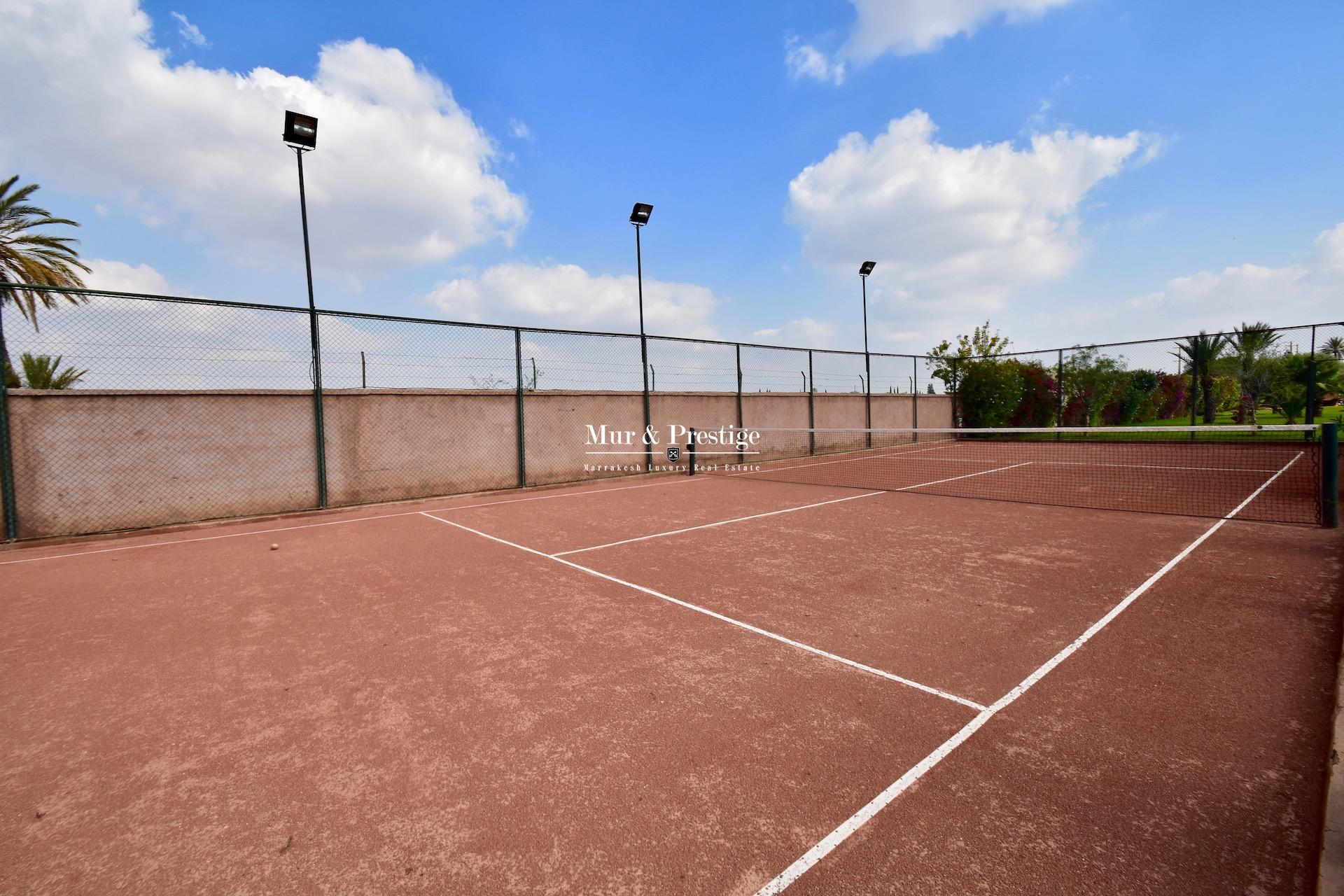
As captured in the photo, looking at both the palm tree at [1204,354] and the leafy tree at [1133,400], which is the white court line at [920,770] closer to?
the palm tree at [1204,354]

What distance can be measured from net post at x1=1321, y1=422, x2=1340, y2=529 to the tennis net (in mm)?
28

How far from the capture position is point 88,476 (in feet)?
25.9

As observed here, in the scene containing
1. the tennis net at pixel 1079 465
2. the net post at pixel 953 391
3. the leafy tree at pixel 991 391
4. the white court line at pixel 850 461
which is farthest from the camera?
the net post at pixel 953 391

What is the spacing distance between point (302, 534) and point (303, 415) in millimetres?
2770

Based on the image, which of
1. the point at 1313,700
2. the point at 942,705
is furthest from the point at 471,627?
the point at 1313,700

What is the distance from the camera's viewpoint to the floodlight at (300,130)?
9.37 m

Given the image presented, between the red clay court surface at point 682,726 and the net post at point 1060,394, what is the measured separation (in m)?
18.6

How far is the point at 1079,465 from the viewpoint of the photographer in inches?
559

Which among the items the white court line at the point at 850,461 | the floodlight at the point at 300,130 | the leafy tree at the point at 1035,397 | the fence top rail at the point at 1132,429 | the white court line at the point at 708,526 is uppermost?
the floodlight at the point at 300,130

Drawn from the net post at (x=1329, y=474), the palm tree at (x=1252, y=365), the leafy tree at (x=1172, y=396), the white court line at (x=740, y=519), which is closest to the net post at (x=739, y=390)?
the white court line at (x=740, y=519)

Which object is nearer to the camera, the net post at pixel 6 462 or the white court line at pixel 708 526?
the white court line at pixel 708 526

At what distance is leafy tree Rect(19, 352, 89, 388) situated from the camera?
7.85 metres

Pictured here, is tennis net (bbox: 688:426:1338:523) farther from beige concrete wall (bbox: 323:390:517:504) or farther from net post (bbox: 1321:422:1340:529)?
beige concrete wall (bbox: 323:390:517:504)

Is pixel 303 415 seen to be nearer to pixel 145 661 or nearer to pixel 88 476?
pixel 88 476
